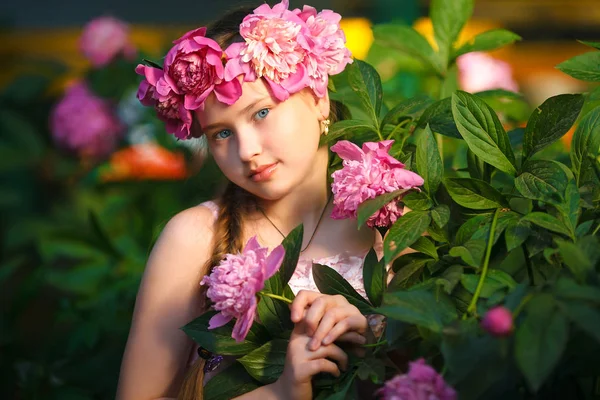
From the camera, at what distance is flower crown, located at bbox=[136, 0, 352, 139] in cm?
145

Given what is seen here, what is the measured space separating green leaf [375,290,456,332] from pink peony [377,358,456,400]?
5cm

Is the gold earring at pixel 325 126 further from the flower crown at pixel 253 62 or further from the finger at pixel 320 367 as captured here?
the finger at pixel 320 367

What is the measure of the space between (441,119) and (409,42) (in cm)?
39

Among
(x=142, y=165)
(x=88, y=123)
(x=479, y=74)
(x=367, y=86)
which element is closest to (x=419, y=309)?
(x=367, y=86)

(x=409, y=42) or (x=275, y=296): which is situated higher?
(x=409, y=42)

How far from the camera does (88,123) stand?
3.21 metres

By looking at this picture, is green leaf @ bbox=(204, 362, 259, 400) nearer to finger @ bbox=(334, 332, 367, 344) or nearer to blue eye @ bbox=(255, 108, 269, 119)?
finger @ bbox=(334, 332, 367, 344)

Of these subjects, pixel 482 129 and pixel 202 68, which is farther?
pixel 202 68

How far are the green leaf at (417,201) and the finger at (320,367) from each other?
0.26 metres

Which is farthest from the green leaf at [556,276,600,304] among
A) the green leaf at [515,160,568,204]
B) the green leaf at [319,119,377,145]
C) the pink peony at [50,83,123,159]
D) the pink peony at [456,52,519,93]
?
the pink peony at [50,83,123,159]

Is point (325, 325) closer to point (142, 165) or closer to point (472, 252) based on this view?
point (472, 252)

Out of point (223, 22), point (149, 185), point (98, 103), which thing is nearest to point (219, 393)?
point (223, 22)

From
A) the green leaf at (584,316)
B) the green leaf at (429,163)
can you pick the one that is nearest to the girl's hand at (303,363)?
the green leaf at (429,163)

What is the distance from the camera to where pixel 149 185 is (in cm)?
292
